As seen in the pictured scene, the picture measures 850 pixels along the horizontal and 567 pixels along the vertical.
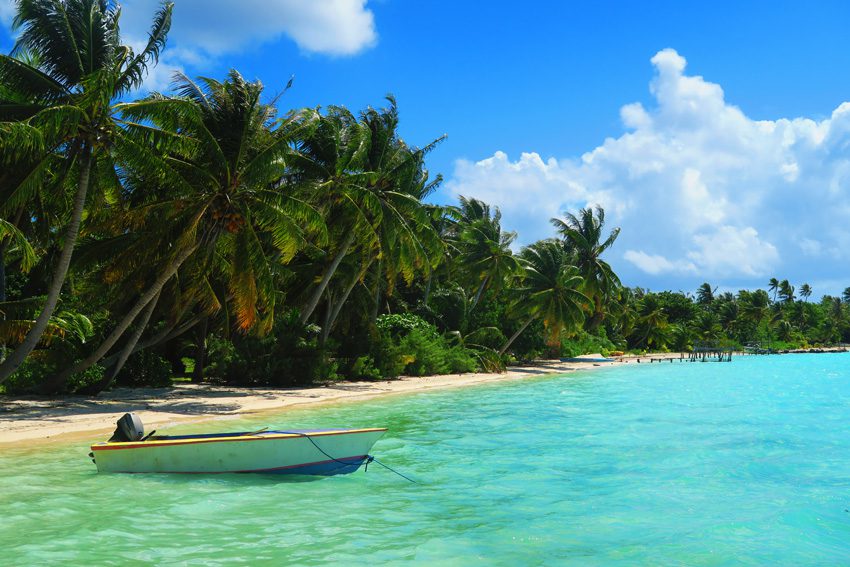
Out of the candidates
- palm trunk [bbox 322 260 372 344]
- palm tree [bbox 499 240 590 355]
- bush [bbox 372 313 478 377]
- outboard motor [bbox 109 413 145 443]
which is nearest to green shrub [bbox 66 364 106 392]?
outboard motor [bbox 109 413 145 443]

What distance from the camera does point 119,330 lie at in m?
16.2

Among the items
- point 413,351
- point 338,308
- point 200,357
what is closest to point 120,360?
point 200,357

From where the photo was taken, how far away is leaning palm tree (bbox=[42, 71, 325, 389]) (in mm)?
16500

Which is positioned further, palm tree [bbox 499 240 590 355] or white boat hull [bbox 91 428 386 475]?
palm tree [bbox 499 240 590 355]

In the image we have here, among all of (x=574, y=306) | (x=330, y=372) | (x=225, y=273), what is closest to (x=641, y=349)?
(x=574, y=306)

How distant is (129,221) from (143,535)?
11191 mm

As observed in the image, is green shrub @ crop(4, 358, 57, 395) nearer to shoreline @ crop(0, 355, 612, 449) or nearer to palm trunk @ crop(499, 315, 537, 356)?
shoreline @ crop(0, 355, 612, 449)

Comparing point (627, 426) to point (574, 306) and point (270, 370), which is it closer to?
point (270, 370)

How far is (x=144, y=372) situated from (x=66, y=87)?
1009cm

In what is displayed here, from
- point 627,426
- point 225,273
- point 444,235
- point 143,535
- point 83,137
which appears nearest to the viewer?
point 143,535

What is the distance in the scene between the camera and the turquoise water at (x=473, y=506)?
7320 mm

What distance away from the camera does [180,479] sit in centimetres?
979

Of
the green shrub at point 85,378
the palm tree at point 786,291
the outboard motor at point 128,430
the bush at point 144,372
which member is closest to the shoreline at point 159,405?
the green shrub at point 85,378

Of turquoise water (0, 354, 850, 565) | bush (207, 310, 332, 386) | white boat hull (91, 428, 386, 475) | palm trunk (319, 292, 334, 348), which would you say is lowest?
turquoise water (0, 354, 850, 565)
